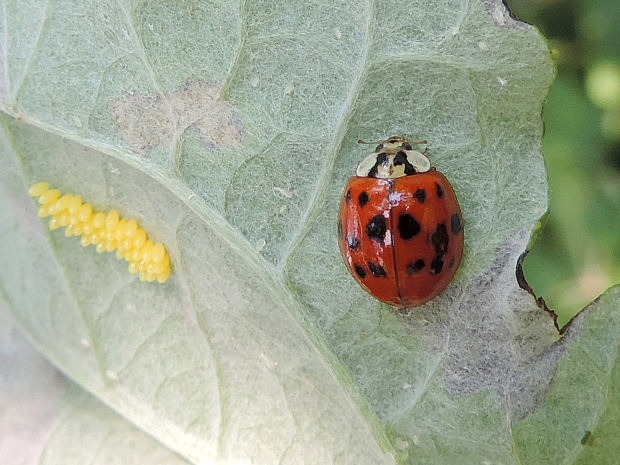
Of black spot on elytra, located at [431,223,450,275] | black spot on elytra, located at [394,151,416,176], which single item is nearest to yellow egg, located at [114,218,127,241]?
black spot on elytra, located at [394,151,416,176]

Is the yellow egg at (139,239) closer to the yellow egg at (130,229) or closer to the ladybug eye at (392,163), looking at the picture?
the yellow egg at (130,229)

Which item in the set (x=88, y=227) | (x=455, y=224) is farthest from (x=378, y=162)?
(x=88, y=227)

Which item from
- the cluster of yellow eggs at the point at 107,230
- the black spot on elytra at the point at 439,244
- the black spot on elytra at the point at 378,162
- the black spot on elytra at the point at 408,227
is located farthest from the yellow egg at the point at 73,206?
the black spot on elytra at the point at 439,244

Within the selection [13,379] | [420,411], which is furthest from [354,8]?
[13,379]

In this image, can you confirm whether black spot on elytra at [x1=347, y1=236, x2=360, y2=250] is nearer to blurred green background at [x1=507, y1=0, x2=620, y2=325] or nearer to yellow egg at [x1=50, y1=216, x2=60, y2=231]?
yellow egg at [x1=50, y1=216, x2=60, y2=231]

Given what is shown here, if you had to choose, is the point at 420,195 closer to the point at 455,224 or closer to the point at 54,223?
the point at 455,224
